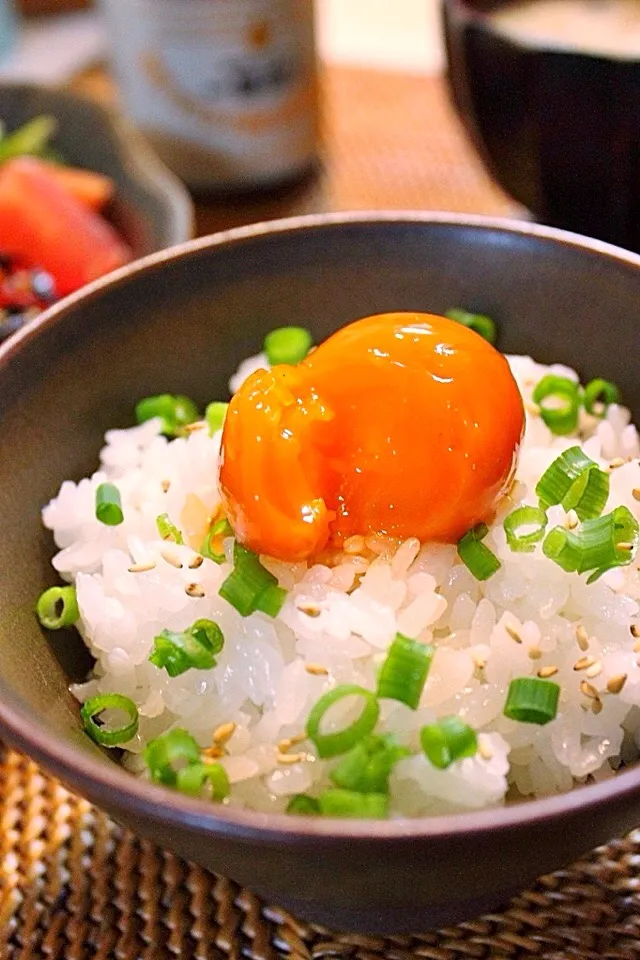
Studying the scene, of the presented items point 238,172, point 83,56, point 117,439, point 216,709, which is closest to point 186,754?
point 216,709

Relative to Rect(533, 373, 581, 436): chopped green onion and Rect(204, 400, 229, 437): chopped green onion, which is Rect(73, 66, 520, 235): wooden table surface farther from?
Rect(204, 400, 229, 437): chopped green onion

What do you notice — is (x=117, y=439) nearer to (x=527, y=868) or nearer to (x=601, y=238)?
(x=527, y=868)

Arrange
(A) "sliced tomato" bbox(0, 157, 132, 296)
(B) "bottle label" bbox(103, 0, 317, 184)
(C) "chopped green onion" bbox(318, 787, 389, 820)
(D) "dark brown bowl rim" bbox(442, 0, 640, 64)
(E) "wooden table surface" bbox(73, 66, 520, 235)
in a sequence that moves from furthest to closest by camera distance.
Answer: (E) "wooden table surface" bbox(73, 66, 520, 235), (B) "bottle label" bbox(103, 0, 317, 184), (A) "sliced tomato" bbox(0, 157, 132, 296), (D) "dark brown bowl rim" bbox(442, 0, 640, 64), (C) "chopped green onion" bbox(318, 787, 389, 820)

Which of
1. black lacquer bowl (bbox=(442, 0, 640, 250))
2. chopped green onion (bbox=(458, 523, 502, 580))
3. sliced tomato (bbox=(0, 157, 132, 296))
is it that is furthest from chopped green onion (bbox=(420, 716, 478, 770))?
sliced tomato (bbox=(0, 157, 132, 296))

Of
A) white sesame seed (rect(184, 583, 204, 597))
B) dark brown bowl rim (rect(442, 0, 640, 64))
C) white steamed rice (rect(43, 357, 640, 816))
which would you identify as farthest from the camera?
dark brown bowl rim (rect(442, 0, 640, 64))

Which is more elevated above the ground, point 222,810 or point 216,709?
point 222,810

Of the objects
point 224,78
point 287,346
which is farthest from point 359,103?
point 287,346

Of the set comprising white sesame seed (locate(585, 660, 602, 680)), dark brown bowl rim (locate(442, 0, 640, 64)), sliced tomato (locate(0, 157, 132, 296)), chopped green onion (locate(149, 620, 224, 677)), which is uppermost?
dark brown bowl rim (locate(442, 0, 640, 64))
